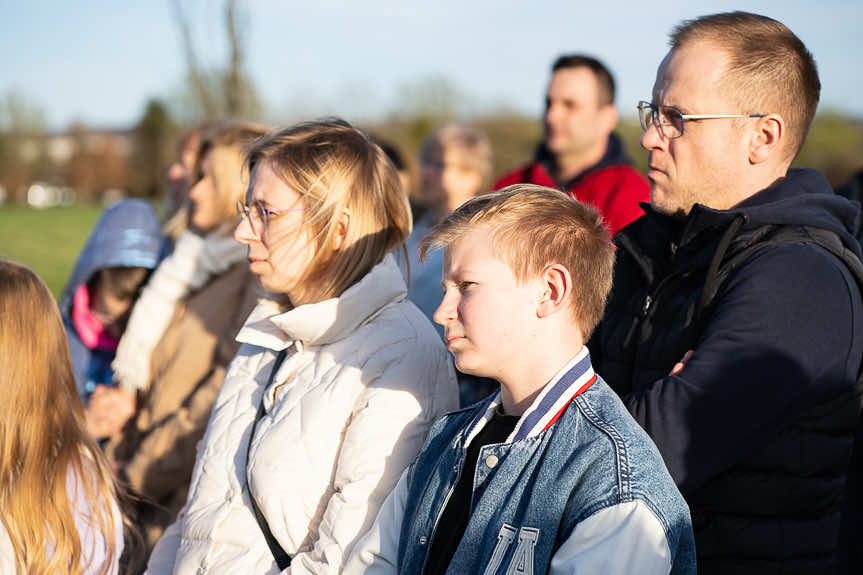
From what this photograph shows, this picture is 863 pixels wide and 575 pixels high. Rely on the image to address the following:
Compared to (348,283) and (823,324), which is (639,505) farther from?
(348,283)

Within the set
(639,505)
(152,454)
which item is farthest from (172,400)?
(639,505)

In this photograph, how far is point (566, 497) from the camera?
169cm

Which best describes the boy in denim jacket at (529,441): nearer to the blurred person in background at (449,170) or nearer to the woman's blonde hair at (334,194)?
the woman's blonde hair at (334,194)

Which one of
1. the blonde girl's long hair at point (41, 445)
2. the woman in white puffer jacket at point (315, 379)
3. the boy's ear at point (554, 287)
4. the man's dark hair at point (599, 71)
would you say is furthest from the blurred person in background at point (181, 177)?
the boy's ear at point (554, 287)

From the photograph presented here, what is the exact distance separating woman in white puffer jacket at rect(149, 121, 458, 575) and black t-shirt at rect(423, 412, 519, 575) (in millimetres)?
282

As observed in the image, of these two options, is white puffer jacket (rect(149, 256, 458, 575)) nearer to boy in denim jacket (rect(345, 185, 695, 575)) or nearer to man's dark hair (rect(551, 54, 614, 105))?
boy in denim jacket (rect(345, 185, 695, 575))

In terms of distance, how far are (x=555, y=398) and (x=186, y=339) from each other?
7.52 feet

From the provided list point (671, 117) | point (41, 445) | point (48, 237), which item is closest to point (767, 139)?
point (671, 117)

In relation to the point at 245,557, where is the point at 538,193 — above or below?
above

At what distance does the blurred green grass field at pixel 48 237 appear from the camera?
2100 centimetres

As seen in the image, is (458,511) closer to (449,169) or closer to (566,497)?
(566,497)

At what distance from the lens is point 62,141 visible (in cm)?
5991

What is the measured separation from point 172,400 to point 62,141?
62.8m

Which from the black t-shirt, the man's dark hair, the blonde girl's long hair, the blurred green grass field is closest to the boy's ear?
the black t-shirt
